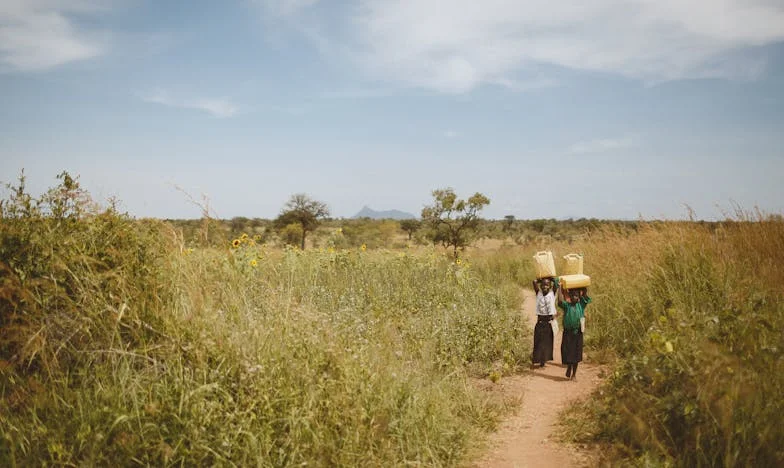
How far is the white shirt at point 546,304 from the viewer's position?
6145 mm

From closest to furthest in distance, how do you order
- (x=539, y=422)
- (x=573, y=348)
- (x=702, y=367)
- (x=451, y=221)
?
(x=702, y=367)
(x=539, y=422)
(x=573, y=348)
(x=451, y=221)

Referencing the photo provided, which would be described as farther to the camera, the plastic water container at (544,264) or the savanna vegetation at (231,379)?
the plastic water container at (544,264)

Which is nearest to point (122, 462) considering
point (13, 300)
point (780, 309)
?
point (13, 300)

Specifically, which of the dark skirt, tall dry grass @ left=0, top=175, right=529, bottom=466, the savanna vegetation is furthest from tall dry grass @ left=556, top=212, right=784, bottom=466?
tall dry grass @ left=0, top=175, right=529, bottom=466

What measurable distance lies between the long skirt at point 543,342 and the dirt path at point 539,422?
16 centimetres

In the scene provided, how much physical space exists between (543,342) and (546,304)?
20.8 inches

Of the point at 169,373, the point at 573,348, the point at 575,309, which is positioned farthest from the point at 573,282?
the point at 169,373

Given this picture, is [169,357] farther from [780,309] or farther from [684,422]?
[780,309]

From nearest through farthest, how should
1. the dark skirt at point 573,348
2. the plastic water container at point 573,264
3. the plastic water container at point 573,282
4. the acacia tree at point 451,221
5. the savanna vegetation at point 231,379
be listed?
the savanna vegetation at point 231,379 → the dark skirt at point 573,348 → the plastic water container at point 573,282 → the plastic water container at point 573,264 → the acacia tree at point 451,221

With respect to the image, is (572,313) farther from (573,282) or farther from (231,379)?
(231,379)

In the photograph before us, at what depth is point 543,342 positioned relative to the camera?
246 inches

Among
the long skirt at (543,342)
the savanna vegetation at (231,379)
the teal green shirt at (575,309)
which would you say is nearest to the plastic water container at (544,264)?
the teal green shirt at (575,309)

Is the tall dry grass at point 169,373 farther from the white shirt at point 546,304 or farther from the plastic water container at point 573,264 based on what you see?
the plastic water container at point 573,264

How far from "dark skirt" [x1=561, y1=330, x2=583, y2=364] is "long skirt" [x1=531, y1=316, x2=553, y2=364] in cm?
38
